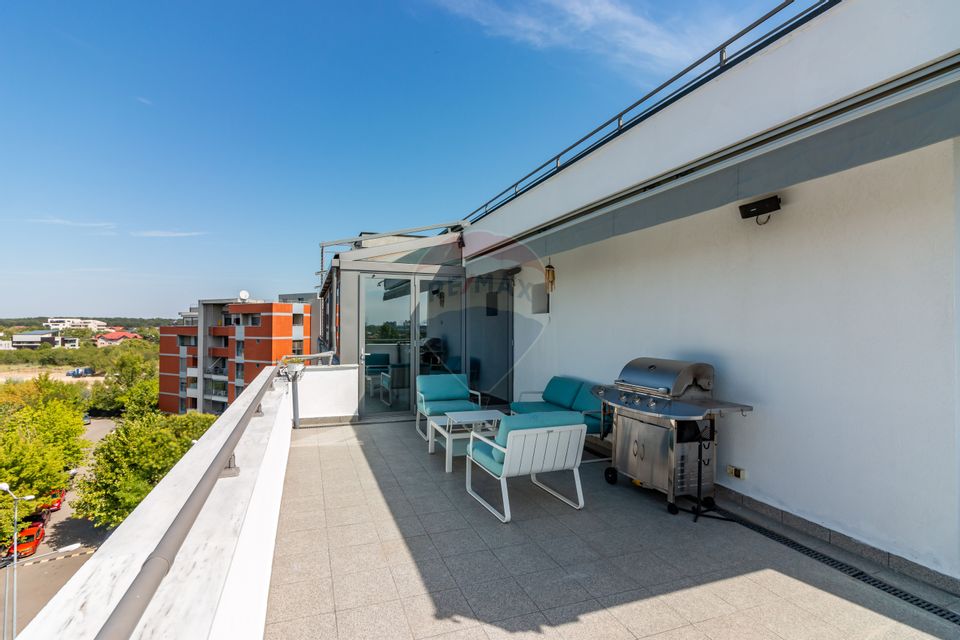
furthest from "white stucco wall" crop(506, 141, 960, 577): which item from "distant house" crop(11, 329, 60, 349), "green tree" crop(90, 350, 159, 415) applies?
"distant house" crop(11, 329, 60, 349)

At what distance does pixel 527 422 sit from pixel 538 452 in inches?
11.6

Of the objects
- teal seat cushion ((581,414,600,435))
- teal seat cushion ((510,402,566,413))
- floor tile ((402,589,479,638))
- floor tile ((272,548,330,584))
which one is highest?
teal seat cushion ((510,402,566,413))

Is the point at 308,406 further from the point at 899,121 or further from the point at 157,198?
the point at 157,198

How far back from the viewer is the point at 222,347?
3353 centimetres

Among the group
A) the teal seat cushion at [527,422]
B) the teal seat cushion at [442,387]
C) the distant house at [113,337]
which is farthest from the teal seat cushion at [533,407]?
the distant house at [113,337]

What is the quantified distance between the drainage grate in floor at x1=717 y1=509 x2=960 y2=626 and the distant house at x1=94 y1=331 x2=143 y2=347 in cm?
9707

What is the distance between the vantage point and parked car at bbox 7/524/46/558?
14828 millimetres

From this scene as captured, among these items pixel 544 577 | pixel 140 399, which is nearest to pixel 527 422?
pixel 544 577

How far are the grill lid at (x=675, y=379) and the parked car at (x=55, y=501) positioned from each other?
2394cm

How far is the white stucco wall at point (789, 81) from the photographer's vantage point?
221 centimetres

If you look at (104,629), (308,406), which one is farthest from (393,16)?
(104,629)

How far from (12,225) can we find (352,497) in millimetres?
32888

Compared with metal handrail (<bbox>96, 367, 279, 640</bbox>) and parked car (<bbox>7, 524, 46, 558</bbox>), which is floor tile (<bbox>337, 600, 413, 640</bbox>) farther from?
parked car (<bbox>7, 524, 46, 558</bbox>)

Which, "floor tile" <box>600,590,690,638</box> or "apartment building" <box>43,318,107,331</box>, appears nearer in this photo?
"floor tile" <box>600,590,690,638</box>
